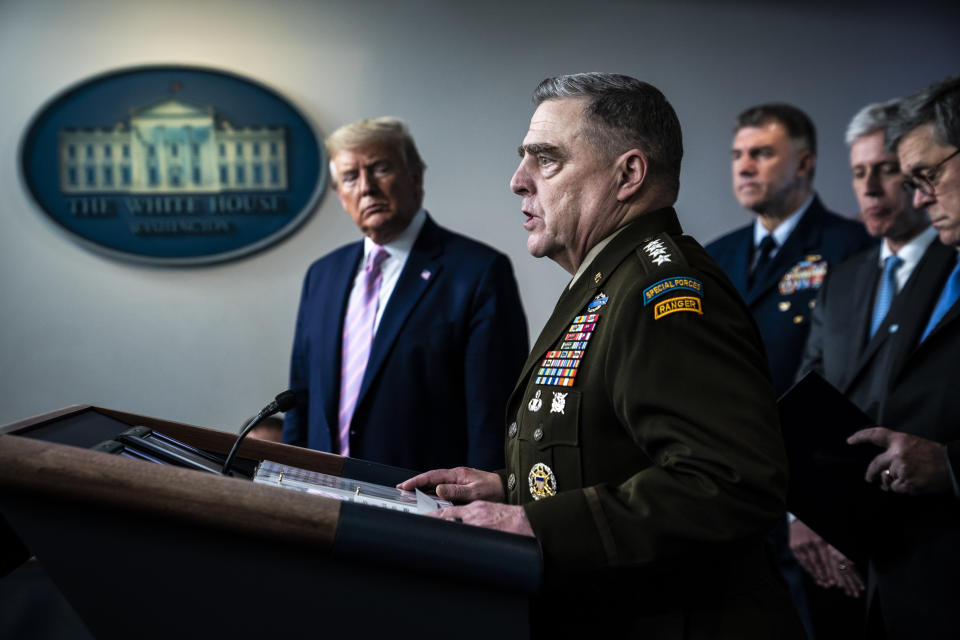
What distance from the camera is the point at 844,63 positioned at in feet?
12.1

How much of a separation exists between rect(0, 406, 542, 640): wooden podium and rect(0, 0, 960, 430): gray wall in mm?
2680

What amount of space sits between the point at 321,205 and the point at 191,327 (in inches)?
28.6

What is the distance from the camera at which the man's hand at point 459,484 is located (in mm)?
1150

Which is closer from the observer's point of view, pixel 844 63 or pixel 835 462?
pixel 835 462

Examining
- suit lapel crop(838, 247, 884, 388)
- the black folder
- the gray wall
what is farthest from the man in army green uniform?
the gray wall

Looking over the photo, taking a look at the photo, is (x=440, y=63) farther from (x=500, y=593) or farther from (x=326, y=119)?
(x=500, y=593)

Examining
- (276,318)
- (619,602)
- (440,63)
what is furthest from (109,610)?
(440,63)

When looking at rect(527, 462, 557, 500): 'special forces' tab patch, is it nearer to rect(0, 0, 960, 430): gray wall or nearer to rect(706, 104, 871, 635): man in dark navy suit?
rect(706, 104, 871, 635): man in dark navy suit

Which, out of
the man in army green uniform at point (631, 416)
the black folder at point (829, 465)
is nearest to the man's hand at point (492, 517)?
the man in army green uniform at point (631, 416)

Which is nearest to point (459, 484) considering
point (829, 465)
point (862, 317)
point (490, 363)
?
point (829, 465)

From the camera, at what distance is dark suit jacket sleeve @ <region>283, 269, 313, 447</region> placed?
2.37 metres

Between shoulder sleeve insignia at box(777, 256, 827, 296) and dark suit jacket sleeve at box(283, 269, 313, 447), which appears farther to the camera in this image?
shoulder sleeve insignia at box(777, 256, 827, 296)

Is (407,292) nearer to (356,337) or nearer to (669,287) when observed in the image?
(356,337)

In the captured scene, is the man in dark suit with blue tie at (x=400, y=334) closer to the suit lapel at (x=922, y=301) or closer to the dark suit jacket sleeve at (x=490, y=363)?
the dark suit jacket sleeve at (x=490, y=363)
